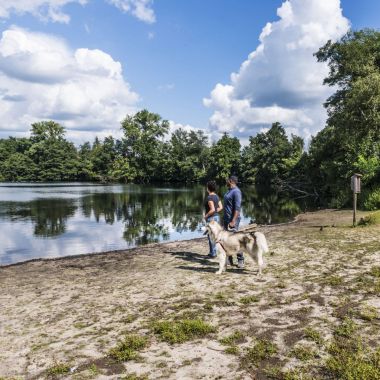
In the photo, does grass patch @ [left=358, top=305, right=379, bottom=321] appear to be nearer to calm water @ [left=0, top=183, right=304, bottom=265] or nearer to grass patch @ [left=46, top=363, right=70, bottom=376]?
grass patch @ [left=46, top=363, right=70, bottom=376]

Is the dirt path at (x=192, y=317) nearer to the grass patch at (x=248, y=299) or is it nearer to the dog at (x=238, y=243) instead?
the grass patch at (x=248, y=299)

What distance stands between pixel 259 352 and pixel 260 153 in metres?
92.5

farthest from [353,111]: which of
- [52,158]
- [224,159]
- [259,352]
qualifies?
[52,158]

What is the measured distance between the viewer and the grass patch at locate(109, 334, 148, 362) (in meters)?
5.75

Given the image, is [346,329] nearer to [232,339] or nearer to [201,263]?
[232,339]

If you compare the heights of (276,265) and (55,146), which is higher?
(55,146)

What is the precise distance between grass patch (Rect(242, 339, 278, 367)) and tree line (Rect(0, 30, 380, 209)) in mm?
26149

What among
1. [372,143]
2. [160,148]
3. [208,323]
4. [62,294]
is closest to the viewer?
[208,323]

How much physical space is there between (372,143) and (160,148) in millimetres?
88730

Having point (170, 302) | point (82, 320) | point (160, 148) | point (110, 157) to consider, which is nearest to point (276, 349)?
point (170, 302)

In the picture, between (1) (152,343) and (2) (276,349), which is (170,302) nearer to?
(1) (152,343)

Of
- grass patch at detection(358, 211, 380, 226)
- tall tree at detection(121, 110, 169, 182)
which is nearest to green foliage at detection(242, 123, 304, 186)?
tall tree at detection(121, 110, 169, 182)

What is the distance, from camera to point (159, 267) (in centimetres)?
1234

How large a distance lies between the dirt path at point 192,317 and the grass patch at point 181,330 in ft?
0.06
